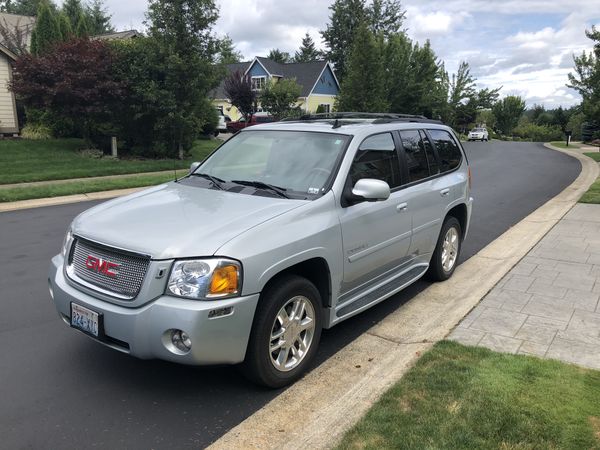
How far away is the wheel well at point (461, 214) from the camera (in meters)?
6.06

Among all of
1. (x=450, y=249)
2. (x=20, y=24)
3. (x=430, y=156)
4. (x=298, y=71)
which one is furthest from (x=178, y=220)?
(x=298, y=71)

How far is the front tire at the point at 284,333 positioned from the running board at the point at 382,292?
0.40 meters

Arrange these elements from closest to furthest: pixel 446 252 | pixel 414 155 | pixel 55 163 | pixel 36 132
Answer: pixel 414 155 → pixel 446 252 → pixel 55 163 → pixel 36 132

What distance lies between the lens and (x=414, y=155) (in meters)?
5.25

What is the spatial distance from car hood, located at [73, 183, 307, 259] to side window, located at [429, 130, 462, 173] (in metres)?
2.59

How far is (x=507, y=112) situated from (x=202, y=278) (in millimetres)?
76055

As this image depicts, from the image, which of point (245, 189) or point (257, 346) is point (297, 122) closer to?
point (245, 189)

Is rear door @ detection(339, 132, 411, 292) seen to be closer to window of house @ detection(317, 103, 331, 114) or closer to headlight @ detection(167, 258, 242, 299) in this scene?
headlight @ detection(167, 258, 242, 299)

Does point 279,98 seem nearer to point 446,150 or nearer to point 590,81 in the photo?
point 590,81

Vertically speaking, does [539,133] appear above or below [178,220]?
below

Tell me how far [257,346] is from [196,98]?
17.3m

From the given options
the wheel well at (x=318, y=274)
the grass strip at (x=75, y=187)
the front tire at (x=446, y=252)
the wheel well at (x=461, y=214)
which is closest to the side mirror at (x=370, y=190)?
the wheel well at (x=318, y=274)

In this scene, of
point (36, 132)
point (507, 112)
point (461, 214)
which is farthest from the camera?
point (507, 112)

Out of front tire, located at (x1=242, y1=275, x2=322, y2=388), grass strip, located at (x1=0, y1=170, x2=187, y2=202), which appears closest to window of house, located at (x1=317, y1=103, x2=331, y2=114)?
grass strip, located at (x1=0, y1=170, x2=187, y2=202)
